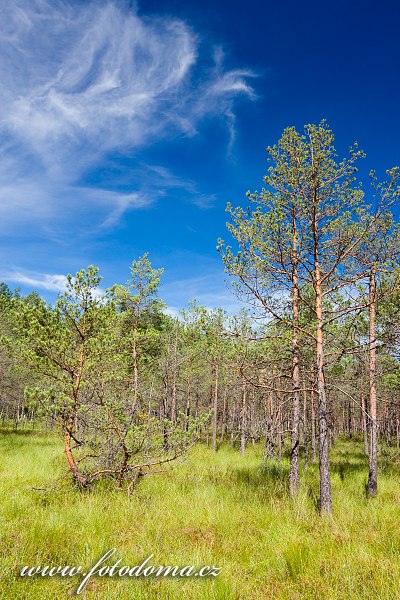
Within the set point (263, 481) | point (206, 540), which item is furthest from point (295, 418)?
point (206, 540)

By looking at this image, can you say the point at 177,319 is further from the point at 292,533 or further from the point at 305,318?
the point at 292,533

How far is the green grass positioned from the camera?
4305 mm

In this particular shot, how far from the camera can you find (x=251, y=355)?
10062mm

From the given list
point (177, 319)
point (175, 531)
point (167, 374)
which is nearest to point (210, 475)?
point (175, 531)

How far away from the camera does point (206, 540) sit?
19.9 ft

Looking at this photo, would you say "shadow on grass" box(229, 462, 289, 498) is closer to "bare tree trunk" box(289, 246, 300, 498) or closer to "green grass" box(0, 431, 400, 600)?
"green grass" box(0, 431, 400, 600)

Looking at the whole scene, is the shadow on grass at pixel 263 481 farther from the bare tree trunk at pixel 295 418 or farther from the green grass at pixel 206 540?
the bare tree trunk at pixel 295 418

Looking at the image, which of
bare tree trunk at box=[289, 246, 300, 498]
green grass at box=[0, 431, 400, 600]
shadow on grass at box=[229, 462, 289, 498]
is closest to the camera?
green grass at box=[0, 431, 400, 600]

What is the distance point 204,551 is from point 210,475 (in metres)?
8.20

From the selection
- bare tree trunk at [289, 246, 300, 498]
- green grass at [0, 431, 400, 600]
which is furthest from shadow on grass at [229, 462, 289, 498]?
bare tree trunk at [289, 246, 300, 498]

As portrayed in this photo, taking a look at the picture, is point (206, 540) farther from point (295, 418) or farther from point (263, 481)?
point (263, 481)

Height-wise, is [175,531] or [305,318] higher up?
[305,318]

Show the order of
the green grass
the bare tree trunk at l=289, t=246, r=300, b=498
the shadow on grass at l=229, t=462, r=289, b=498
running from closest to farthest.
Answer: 1. the green grass
2. the bare tree trunk at l=289, t=246, r=300, b=498
3. the shadow on grass at l=229, t=462, r=289, b=498

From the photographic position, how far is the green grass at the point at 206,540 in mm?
4305
